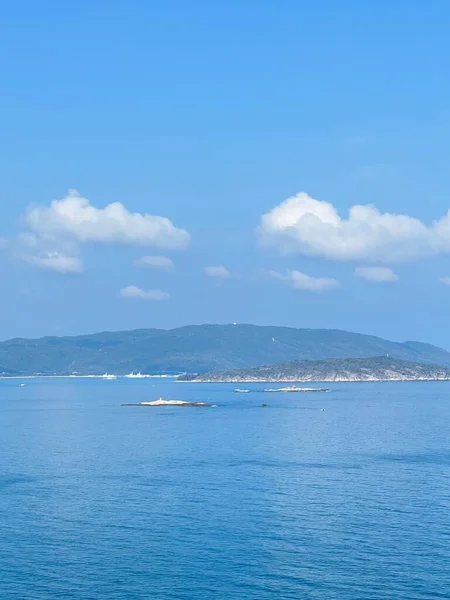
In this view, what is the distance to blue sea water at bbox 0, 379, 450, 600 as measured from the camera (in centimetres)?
3897

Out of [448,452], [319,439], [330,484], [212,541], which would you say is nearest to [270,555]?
[212,541]

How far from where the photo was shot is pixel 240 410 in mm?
153500

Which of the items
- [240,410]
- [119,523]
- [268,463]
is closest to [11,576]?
[119,523]

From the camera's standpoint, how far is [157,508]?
2153 inches

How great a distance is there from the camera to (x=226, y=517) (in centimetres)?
5175

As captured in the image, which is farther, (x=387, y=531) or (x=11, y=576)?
(x=387, y=531)

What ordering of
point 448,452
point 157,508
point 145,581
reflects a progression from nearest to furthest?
point 145,581 < point 157,508 < point 448,452

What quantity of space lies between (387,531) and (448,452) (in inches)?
1510

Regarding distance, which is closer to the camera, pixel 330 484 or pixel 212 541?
pixel 212 541

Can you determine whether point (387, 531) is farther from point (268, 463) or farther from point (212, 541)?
point (268, 463)

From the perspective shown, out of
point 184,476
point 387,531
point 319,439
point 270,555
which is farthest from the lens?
point 319,439

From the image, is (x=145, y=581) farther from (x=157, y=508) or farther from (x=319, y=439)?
(x=319, y=439)

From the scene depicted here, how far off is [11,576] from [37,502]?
55.7 feet

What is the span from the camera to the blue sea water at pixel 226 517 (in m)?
39.0
